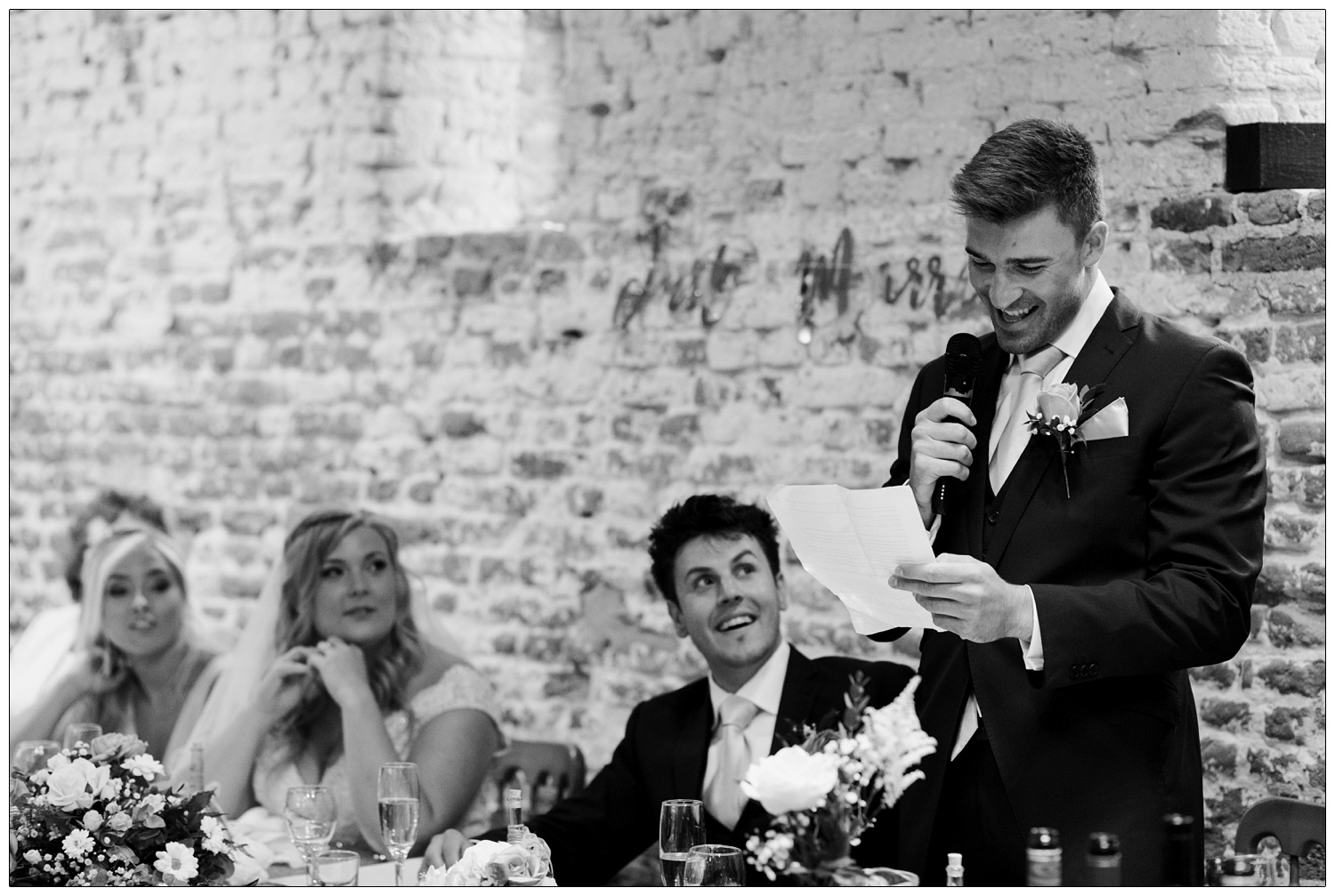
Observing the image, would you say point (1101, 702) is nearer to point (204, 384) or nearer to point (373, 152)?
point (373, 152)

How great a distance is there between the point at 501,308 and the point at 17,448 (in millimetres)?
2213

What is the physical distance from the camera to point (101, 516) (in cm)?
532

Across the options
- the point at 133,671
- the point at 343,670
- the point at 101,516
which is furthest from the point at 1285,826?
the point at 101,516

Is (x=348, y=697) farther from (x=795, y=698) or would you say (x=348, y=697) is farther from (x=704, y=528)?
(x=795, y=698)

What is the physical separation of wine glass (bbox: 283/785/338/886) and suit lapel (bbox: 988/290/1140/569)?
129 cm

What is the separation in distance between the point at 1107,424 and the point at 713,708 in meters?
1.44

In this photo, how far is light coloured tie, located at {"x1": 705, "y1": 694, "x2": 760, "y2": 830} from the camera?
10.7 ft

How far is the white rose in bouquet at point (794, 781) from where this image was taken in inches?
70.7

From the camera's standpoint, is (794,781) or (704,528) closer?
(794,781)

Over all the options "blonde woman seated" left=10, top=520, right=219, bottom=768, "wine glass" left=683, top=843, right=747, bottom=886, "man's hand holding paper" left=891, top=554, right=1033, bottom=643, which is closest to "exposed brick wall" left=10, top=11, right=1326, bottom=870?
"blonde woman seated" left=10, top=520, right=219, bottom=768

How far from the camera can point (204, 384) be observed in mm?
5387

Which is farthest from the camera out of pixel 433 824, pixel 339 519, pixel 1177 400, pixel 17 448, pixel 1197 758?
pixel 17 448

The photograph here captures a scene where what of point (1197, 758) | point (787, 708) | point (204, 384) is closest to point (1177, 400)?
point (1197, 758)

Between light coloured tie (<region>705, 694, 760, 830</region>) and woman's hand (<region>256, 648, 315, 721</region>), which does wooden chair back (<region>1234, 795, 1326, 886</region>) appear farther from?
woman's hand (<region>256, 648, 315, 721</region>)
